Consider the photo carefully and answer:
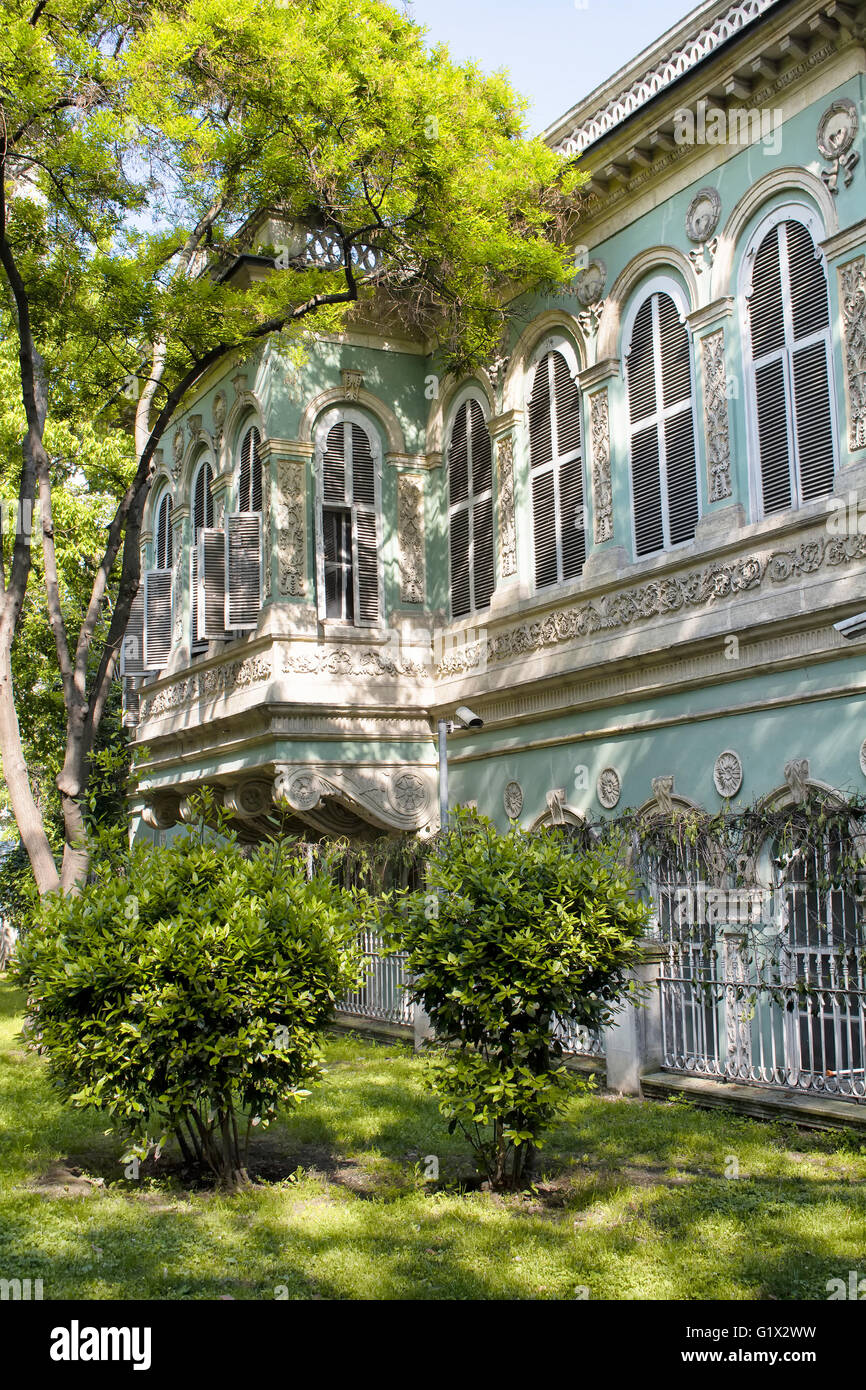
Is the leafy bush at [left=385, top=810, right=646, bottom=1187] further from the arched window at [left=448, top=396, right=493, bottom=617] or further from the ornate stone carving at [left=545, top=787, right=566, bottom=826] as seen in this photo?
the arched window at [left=448, top=396, right=493, bottom=617]

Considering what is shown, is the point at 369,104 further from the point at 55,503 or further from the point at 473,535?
the point at 55,503

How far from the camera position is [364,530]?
17062 mm

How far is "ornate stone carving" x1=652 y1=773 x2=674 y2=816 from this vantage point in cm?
1294

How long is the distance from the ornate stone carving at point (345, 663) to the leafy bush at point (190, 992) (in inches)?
303

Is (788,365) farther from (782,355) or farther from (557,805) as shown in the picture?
(557,805)

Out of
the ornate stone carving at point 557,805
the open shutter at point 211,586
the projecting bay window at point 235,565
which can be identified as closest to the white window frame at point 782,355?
the ornate stone carving at point 557,805

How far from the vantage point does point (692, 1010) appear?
35.7 ft

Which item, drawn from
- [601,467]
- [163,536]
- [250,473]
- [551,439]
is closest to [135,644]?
[163,536]

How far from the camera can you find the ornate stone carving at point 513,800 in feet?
51.3

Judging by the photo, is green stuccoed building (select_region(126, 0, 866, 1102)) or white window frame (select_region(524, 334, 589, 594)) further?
white window frame (select_region(524, 334, 589, 594))

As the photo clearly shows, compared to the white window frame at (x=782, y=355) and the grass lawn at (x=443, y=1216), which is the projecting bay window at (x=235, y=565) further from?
the grass lawn at (x=443, y=1216)

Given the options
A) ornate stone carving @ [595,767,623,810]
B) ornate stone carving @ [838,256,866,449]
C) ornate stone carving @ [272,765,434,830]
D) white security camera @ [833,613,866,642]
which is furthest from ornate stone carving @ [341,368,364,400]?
white security camera @ [833,613,866,642]

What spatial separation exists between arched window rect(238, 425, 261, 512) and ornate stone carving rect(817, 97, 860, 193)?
8314mm
